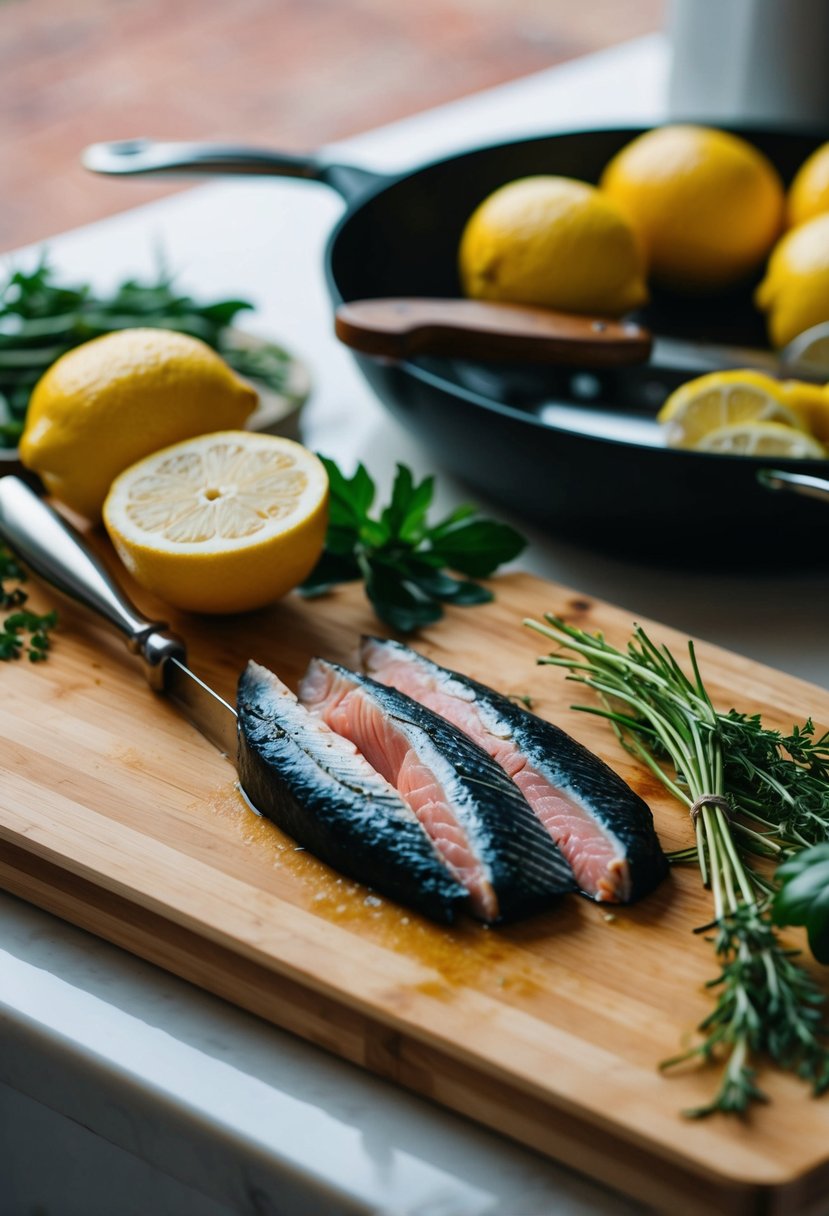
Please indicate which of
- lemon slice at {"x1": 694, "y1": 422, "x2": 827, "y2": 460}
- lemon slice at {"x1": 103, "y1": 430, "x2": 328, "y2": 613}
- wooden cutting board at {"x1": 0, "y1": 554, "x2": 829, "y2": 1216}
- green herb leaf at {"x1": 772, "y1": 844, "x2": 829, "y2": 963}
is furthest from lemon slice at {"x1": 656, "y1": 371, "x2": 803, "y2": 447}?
green herb leaf at {"x1": 772, "y1": 844, "x2": 829, "y2": 963}

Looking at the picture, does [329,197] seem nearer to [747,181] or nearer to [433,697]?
[747,181]

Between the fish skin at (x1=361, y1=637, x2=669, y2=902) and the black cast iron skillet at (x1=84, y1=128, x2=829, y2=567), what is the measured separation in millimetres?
279

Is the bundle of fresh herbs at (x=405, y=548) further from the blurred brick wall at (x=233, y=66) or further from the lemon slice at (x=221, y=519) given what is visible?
the blurred brick wall at (x=233, y=66)

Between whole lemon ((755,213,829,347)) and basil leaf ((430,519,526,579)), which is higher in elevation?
whole lemon ((755,213,829,347))

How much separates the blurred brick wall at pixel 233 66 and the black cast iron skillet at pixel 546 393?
3333 millimetres

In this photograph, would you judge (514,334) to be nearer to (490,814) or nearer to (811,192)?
(811,192)

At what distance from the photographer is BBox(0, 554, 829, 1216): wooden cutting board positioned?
812mm

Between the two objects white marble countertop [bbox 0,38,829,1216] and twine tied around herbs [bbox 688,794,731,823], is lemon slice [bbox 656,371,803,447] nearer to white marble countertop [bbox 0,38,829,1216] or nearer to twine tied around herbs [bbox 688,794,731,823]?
white marble countertop [bbox 0,38,829,1216]

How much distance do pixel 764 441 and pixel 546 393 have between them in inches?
14.1

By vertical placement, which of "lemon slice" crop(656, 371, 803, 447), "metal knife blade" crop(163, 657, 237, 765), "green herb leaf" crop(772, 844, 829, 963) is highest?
"lemon slice" crop(656, 371, 803, 447)

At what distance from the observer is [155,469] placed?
1327 millimetres

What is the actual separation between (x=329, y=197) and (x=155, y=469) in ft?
4.23

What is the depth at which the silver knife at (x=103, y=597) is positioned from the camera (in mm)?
1183

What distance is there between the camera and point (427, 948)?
0.94 m
